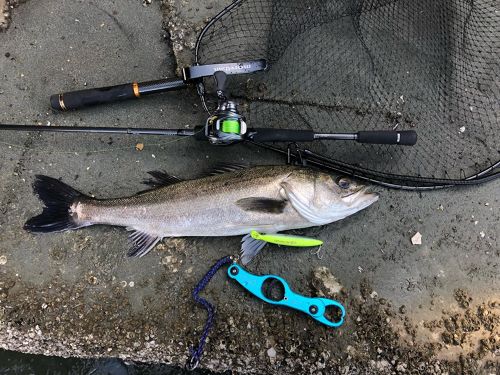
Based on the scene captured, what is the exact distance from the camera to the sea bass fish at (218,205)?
2672 mm

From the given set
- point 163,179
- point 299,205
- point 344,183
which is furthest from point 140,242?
point 344,183

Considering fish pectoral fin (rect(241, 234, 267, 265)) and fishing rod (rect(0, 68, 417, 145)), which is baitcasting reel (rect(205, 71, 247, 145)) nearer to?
fishing rod (rect(0, 68, 417, 145))

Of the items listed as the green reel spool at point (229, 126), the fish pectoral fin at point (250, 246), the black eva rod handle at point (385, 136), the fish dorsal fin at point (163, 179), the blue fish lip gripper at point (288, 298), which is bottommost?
the blue fish lip gripper at point (288, 298)

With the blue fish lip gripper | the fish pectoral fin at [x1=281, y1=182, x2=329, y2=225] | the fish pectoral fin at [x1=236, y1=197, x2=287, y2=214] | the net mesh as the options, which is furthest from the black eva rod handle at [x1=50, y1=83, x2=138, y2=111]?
the blue fish lip gripper

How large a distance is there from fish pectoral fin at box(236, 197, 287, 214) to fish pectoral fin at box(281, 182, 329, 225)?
0.19 feet

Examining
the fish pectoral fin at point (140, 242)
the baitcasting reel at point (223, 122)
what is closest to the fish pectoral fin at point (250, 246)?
the fish pectoral fin at point (140, 242)

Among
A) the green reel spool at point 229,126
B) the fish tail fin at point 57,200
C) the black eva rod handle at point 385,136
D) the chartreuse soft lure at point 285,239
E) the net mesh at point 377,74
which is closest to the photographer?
the green reel spool at point 229,126

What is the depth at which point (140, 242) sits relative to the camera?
287 centimetres

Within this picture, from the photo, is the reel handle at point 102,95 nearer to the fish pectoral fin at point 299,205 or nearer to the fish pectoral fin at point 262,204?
the fish pectoral fin at point 262,204

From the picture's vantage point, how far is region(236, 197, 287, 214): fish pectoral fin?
265 centimetres

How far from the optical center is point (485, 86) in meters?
3.14

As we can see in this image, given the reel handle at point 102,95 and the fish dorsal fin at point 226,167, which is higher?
the reel handle at point 102,95

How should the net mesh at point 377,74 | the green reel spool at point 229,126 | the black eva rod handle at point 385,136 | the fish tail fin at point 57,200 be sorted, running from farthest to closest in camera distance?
the net mesh at point 377,74 → the fish tail fin at point 57,200 → the black eva rod handle at point 385,136 → the green reel spool at point 229,126

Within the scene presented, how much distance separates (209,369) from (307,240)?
1.24 meters
